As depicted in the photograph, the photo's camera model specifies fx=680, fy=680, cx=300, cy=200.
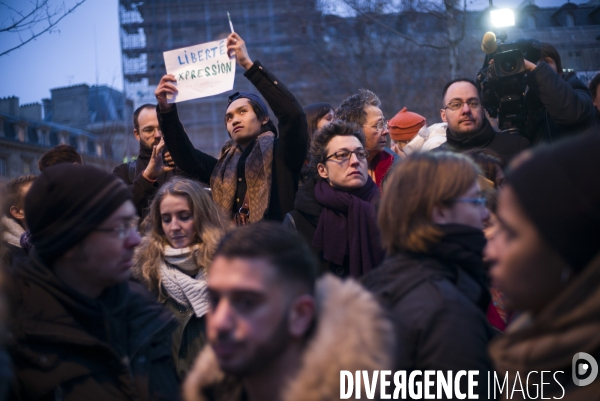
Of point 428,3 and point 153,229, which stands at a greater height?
point 428,3

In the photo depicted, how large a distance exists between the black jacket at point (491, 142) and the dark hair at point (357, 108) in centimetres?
Result: 86

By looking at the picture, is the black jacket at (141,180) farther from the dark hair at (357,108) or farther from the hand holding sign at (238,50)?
the dark hair at (357,108)

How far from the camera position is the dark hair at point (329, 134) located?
4.60 m

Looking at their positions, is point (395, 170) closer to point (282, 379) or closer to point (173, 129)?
point (282, 379)

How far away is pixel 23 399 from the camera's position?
2.43 metres

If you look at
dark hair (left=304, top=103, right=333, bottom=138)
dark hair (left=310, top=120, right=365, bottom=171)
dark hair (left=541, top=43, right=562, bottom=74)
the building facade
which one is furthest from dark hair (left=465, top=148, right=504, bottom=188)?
the building facade

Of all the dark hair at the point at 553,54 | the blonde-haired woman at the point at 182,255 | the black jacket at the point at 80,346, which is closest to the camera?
the black jacket at the point at 80,346

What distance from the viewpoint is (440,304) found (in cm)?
229

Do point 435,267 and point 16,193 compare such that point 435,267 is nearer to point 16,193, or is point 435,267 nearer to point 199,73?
point 199,73

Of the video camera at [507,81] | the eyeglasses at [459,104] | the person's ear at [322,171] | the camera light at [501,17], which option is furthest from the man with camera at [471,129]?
the camera light at [501,17]

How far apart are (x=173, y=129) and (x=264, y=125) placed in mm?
680

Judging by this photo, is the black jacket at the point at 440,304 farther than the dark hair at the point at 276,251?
Yes

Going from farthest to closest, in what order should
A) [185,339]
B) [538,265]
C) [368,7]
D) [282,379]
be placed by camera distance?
[368,7]
[185,339]
[282,379]
[538,265]

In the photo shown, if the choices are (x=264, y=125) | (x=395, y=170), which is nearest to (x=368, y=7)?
(x=264, y=125)
